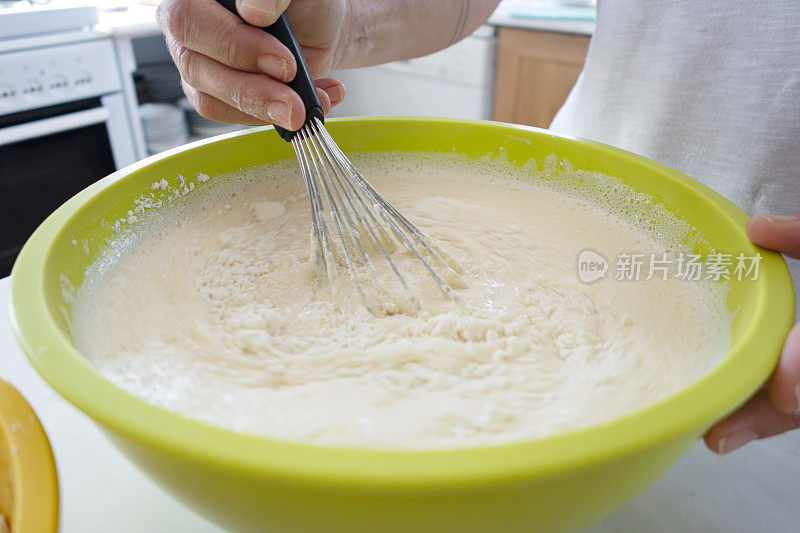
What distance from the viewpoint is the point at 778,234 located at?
42 centimetres

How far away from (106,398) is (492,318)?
303mm

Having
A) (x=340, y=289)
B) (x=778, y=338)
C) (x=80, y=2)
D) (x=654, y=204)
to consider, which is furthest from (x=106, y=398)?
(x=80, y=2)

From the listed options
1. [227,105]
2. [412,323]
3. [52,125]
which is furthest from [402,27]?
[52,125]

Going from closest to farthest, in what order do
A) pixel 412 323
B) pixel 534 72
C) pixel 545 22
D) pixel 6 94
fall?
1. pixel 412 323
2. pixel 6 94
3. pixel 545 22
4. pixel 534 72

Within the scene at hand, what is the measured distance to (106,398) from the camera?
270 mm

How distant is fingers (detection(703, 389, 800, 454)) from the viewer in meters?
0.34

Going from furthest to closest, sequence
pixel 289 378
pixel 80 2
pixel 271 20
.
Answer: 1. pixel 80 2
2. pixel 271 20
3. pixel 289 378

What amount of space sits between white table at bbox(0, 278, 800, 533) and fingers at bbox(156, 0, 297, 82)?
35cm

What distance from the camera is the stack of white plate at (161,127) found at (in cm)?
187

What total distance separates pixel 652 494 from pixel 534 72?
159cm

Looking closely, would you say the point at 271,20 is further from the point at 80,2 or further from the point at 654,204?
the point at 80,2

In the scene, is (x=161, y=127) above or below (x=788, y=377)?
below

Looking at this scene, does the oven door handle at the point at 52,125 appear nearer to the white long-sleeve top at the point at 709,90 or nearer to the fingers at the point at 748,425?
the white long-sleeve top at the point at 709,90

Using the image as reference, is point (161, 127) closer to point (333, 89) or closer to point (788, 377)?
point (333, 89)
